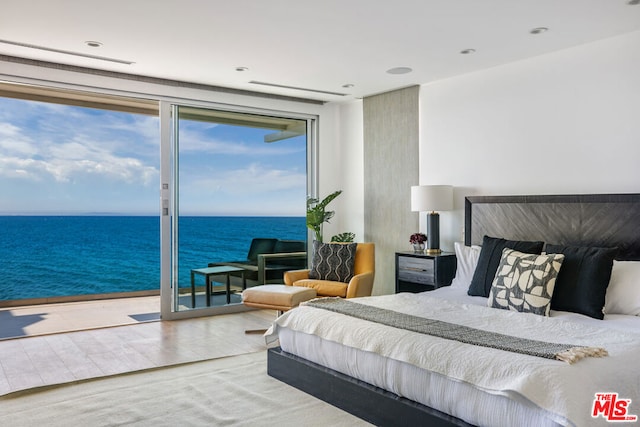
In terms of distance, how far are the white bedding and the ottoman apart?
99cm

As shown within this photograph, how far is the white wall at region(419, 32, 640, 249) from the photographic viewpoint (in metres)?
4.02

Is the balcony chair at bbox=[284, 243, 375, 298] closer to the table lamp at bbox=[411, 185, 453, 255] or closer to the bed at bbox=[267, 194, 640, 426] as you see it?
the table lamp at bbox=[411, 185, 453, 255]

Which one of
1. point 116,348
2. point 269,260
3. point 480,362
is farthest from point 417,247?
point 480,362

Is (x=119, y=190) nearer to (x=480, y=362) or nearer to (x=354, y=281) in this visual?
(x=354, y=281)

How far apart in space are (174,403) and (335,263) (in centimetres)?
253

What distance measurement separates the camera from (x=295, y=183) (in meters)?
6.64

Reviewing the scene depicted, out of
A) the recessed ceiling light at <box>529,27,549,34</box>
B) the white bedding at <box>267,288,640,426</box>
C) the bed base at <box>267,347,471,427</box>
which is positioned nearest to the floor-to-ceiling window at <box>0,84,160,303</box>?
the bed base at <box>267,347,471,427</box>

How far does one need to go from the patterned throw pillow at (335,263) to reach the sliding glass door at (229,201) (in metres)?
1.02

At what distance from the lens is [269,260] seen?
6.33 m

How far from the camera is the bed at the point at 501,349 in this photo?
6.92ft

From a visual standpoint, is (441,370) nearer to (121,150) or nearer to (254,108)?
(254,108)

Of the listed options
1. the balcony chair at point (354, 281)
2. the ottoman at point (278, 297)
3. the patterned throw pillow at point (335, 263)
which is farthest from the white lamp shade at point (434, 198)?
the ottoman at point (278, 297)

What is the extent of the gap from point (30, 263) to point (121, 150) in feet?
9.10

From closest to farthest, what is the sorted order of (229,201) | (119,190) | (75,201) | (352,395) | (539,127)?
1. (352,395)
2. (539,127)
3. (229,201)
4. (75,201)
5. (119,190)
